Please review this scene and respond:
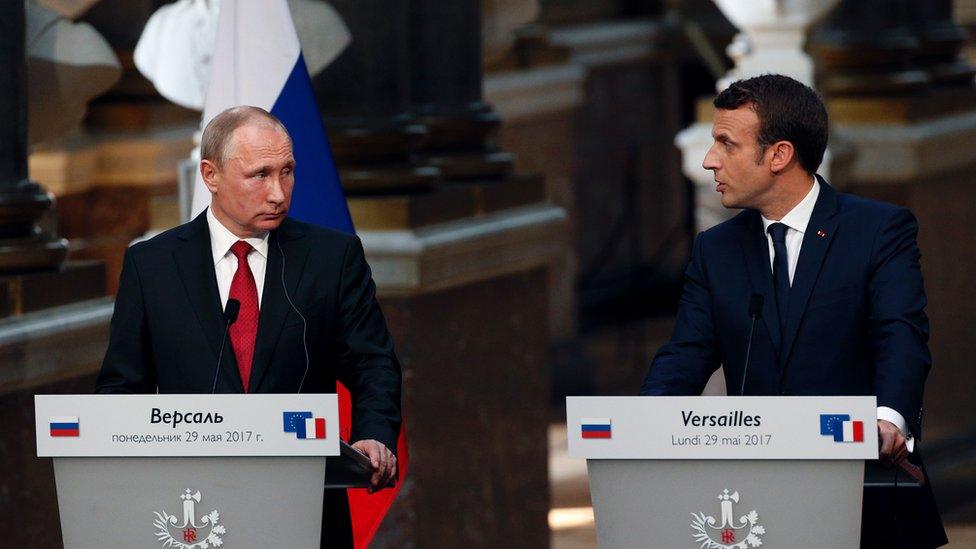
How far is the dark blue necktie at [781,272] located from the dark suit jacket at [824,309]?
0.5 inches

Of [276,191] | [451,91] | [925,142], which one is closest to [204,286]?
[276,191]

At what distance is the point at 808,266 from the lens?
488 cm

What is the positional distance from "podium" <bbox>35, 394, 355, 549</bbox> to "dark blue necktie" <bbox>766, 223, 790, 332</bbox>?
43.3 inches

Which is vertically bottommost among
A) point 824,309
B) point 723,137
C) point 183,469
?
point 183,469

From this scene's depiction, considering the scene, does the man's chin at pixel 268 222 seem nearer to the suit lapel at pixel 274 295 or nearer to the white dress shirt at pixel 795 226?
the suit lapel at pixel 274 295

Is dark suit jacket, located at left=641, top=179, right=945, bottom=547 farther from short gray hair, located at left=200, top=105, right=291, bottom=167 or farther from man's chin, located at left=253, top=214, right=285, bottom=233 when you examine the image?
short gray hair, located at left=200, top=105, right=291, bottom=167

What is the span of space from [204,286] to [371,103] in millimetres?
3701

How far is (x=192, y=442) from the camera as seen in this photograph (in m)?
4.48

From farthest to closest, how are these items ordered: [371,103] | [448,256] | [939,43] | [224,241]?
[939,43] → [371,103] → [448,256] → [224,241]

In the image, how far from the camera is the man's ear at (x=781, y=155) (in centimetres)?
483

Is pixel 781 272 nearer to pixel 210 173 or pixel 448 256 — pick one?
pixel 210 173

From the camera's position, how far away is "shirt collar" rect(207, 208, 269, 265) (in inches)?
195

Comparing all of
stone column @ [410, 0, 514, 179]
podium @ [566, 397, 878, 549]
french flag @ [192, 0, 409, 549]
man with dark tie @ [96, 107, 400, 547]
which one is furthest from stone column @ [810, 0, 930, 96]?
podium @ [566, 397, 878, 549]

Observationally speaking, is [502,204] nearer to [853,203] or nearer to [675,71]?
[853,203]
